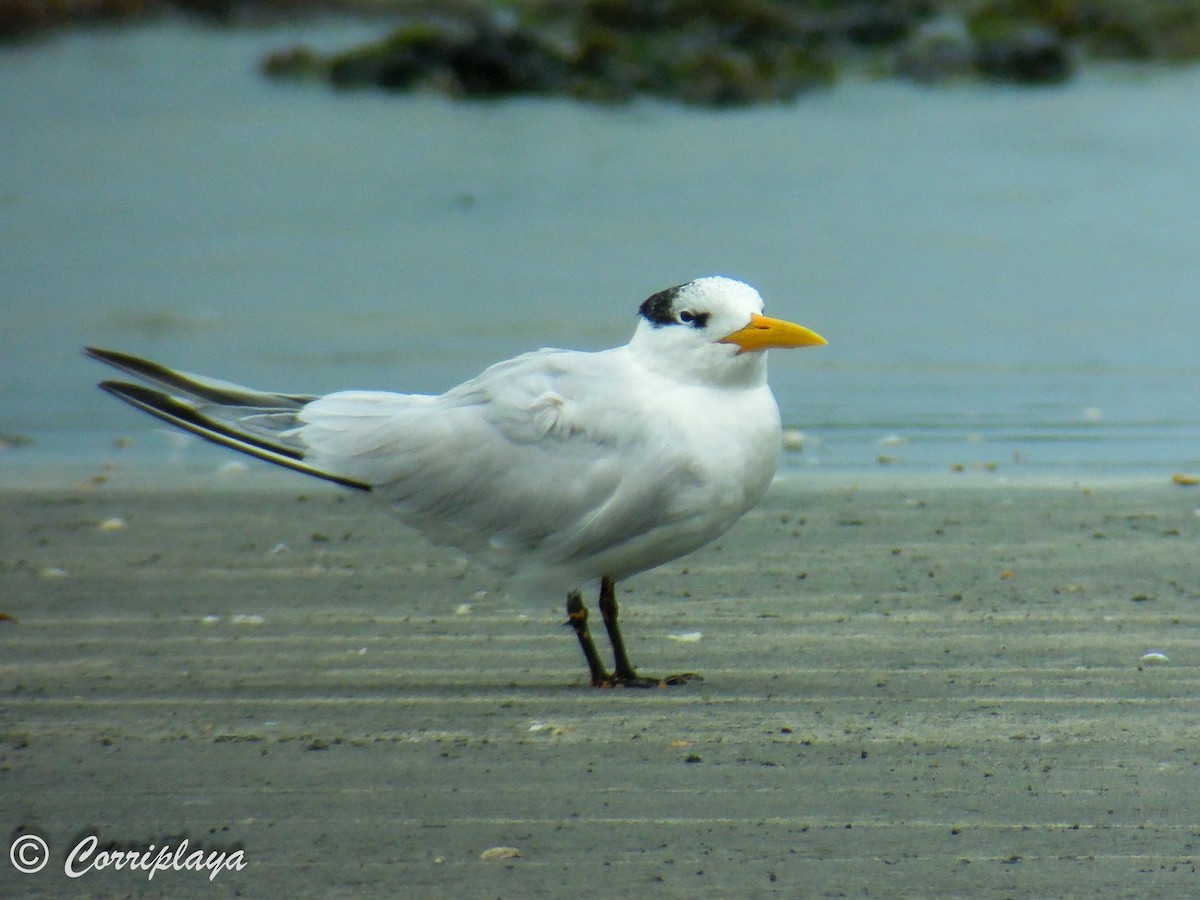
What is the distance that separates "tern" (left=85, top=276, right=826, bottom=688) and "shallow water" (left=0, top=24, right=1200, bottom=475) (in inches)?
104

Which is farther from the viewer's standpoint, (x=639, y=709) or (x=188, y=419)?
(x=188, y=419)

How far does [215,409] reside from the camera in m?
4.32

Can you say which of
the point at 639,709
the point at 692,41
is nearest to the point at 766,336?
the point at 639,709

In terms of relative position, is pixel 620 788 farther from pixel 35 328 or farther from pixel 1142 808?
pixel 35 328

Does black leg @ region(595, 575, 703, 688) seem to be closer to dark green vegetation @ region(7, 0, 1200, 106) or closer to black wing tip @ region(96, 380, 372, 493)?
black wing tip @ region(96, 380, 372, 493)

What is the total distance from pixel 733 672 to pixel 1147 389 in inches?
195

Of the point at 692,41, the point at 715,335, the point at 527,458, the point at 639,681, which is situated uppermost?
the point at 715,335

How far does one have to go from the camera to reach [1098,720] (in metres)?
3.79

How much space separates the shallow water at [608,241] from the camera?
8.59 metres

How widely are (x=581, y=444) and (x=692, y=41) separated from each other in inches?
778

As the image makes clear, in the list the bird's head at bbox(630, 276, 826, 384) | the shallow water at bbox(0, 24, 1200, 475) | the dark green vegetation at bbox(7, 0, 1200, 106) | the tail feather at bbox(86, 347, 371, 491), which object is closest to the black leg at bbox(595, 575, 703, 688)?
the bird's head at bbox(630, 276, 826, 384)

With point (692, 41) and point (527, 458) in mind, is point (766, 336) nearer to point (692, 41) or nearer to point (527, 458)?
point (527, 458)

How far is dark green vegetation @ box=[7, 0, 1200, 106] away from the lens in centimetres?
2136

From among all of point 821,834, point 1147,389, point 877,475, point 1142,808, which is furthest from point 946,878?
point 1147,389
